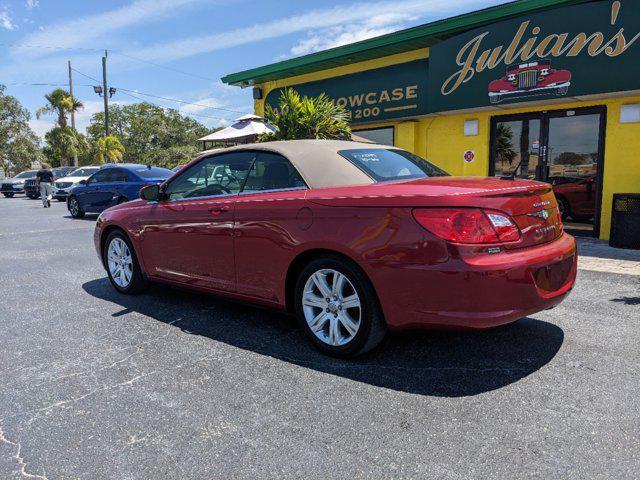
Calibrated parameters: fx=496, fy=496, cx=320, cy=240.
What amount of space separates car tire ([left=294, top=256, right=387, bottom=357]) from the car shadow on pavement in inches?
5.4

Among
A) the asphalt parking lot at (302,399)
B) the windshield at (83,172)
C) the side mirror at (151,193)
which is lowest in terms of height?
the asphalt parking lot at (302,399)

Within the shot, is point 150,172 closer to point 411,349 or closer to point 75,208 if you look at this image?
point 75,208

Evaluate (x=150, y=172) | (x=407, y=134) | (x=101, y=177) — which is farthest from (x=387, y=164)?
(x=101, y=177)

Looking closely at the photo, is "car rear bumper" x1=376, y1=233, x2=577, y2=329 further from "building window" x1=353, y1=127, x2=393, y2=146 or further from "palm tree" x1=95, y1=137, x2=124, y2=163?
"palm tree" x1=95, y1=137, x2=124, y2=163

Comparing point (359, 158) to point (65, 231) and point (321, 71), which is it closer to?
point (65, 231)

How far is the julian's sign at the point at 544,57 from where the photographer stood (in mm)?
8102

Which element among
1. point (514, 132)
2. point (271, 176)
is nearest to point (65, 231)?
point (271, 176)

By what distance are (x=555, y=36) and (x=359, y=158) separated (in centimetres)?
683

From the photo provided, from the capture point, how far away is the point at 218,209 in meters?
4.19

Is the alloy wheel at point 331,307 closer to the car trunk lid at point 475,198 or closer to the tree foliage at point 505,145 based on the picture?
the car trunk lid at point 475,198

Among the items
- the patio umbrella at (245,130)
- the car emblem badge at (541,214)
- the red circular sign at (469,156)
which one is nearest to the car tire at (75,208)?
the patio umbrella at (245,130)

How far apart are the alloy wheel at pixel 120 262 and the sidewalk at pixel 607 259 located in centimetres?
563

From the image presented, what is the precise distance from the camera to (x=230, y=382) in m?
3.20

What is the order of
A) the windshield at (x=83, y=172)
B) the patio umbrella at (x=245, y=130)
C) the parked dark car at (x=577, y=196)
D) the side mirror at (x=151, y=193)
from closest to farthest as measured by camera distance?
the side mirror at (x=151, y=193), the parked dark car at (x=577, y=196), the patio umbrella at (x=245, y=130), the windshield at (x=83, y=172)
